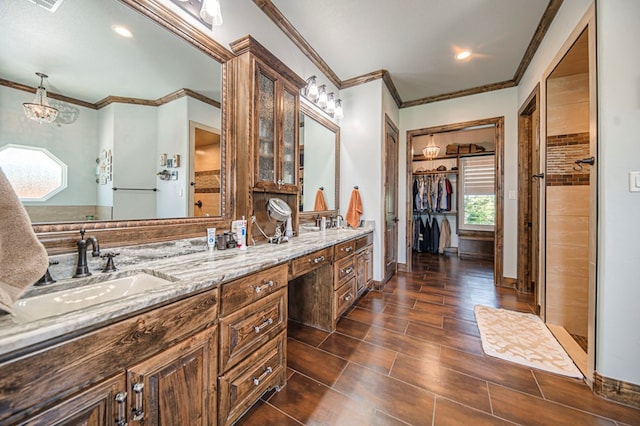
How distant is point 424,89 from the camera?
3.66 metres

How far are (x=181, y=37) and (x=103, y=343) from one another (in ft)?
5.56

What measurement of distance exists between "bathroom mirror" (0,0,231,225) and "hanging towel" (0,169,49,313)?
0.36 m

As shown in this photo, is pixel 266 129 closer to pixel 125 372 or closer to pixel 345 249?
pixel 345 249

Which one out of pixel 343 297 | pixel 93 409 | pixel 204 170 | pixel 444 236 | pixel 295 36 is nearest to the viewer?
pixel 93 409

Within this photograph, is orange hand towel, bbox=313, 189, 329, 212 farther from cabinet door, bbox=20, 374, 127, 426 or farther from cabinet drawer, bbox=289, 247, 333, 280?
cabinet door, bbox=20, 374, 127, 426

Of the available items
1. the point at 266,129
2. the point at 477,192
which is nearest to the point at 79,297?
the point at 266,129

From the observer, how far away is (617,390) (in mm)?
1406

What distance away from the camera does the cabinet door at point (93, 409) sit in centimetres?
62

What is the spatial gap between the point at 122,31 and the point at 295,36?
1.65m

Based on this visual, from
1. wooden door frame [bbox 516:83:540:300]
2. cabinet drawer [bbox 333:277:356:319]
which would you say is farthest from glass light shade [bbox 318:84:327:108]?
wooden door frame [bbox 516:83:540:300]

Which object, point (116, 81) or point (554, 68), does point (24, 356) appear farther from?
point (554, 68)

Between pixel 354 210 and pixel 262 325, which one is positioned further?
pixel 354 210

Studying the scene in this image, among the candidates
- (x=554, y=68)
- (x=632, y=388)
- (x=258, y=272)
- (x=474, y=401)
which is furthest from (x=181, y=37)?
(x=632, y=388)

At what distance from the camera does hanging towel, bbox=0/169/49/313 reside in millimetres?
726
